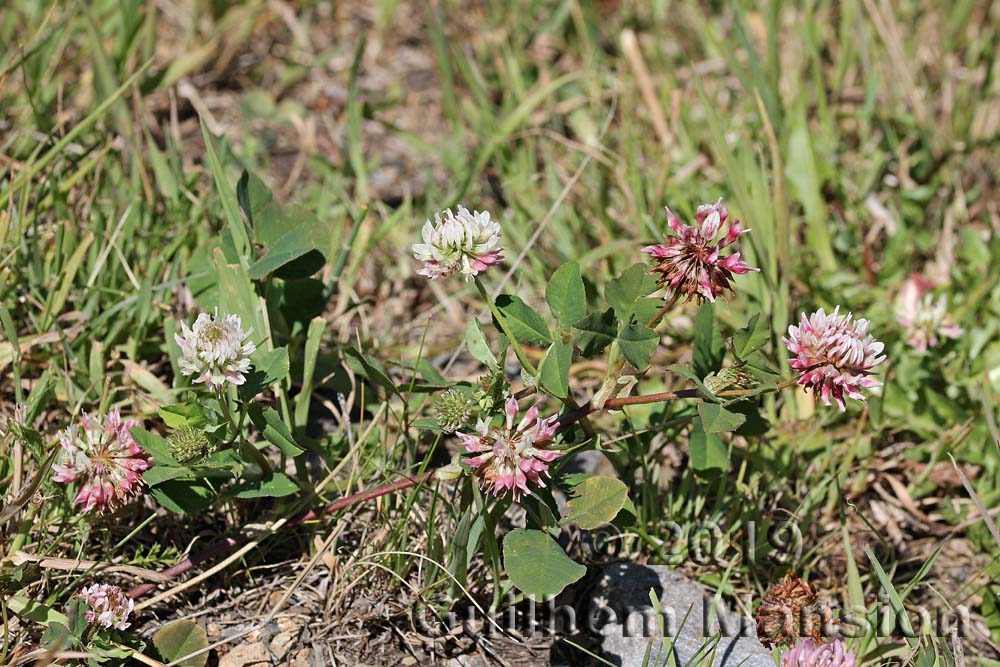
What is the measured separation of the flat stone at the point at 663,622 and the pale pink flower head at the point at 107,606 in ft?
3.04

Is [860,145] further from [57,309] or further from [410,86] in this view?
[57,309]

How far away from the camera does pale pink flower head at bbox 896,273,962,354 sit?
260 cm

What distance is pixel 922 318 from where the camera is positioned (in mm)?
2631

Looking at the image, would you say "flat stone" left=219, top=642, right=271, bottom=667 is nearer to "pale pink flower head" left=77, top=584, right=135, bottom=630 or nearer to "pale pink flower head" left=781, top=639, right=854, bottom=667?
"pale pink flower head" left=77, top=584, right=135, bottom=630

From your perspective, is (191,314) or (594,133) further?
(594,133)

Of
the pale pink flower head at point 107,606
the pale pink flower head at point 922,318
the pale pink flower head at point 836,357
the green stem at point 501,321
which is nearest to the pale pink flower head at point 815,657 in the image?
the pale pink flower head at point 836,357

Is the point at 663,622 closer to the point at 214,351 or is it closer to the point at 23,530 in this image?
the point at 214,351

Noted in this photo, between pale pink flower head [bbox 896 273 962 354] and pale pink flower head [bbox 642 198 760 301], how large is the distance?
1062 mm

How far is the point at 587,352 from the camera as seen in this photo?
191cm

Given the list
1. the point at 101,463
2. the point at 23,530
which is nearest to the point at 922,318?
the point at 101,463

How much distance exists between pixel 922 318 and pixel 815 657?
46.2 inches

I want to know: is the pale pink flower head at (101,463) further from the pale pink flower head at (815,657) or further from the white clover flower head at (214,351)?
the pale pink flower head at (815,657)

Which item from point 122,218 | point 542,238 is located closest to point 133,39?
point 122,218

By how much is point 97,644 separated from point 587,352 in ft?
3.46
